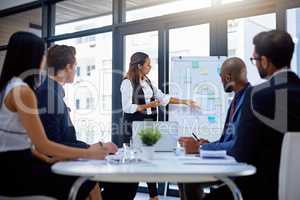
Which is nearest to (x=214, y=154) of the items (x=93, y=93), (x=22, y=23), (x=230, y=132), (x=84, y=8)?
(x=230, y=132)

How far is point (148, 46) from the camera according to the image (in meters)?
4.70

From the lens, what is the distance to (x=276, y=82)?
1.66 m

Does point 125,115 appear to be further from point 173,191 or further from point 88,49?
point 88,49

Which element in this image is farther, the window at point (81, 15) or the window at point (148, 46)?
the window at point (81, 15)

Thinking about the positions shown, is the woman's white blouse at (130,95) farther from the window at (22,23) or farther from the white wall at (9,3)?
the white wall at (9,3)

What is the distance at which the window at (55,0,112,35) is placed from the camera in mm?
5152

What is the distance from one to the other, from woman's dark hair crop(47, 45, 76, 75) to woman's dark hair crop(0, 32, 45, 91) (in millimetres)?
582

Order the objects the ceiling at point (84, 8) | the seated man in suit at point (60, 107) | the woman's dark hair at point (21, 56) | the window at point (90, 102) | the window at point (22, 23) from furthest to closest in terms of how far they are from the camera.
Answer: the window at point (22, 23), the window at point (90, 102), the ceiling at point (84, 8), the seated man in suit at point (60, 107), the woman's dark hair at point (21, 56)

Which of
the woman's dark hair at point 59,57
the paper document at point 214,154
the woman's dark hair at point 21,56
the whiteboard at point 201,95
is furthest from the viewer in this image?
the whiteboard at point 201,95

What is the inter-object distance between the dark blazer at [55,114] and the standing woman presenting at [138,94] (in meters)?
1.57

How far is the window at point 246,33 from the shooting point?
3.78 meters

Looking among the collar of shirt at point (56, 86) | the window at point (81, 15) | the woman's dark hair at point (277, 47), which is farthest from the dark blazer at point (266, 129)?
the window at point (81, 15)

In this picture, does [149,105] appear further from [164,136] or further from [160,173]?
[160,173]

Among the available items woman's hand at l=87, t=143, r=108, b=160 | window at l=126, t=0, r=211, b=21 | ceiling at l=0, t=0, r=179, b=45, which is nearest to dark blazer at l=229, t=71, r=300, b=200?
woman's hand at l=87, t=143, r=108, b=160
